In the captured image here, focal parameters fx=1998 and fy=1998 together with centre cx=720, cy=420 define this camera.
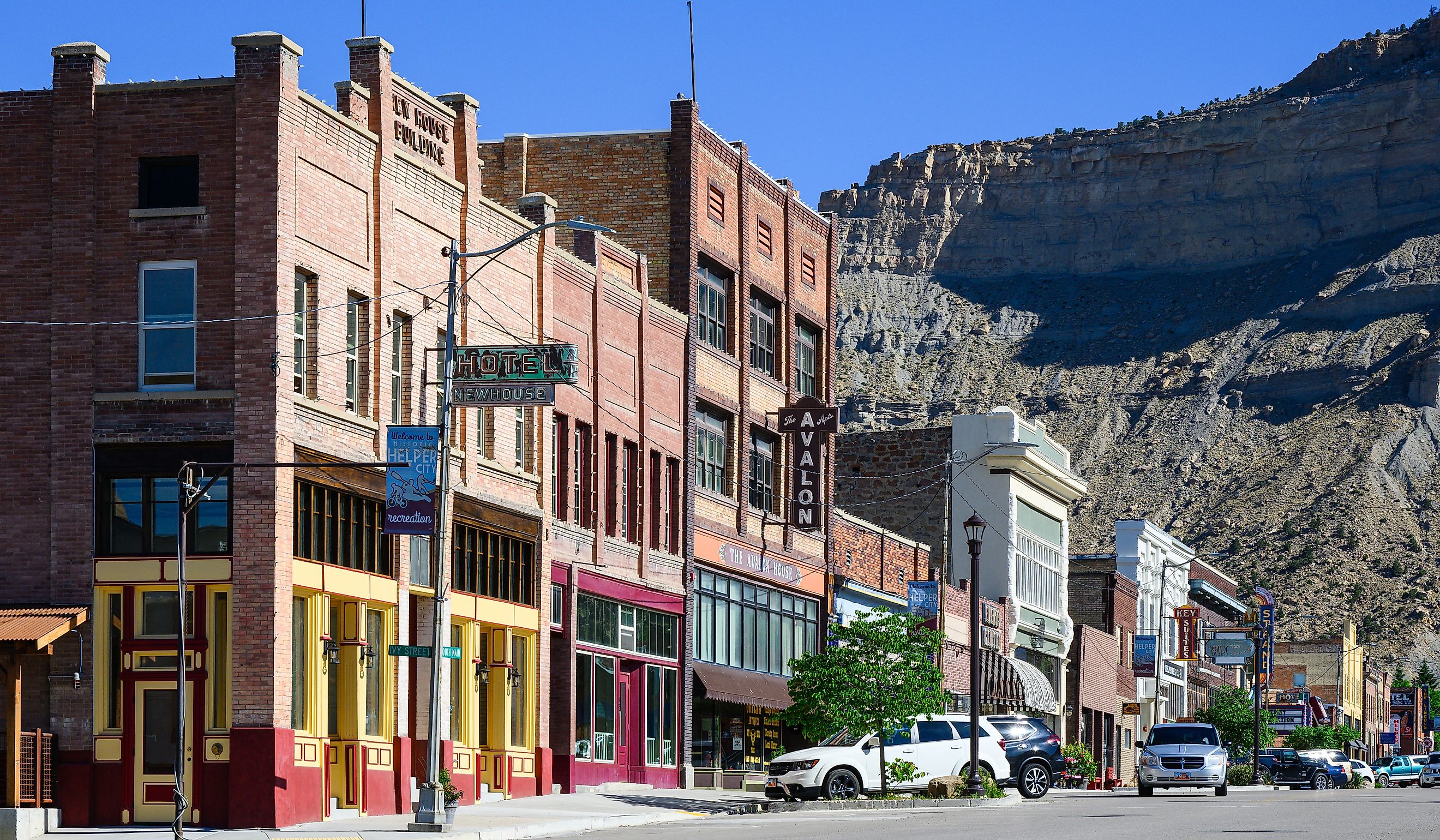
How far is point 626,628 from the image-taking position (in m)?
44.3

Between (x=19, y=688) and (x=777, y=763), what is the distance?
1642 centimetres

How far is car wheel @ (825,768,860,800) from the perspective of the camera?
39.8 m

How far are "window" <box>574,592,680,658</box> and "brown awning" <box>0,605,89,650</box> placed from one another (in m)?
13.6

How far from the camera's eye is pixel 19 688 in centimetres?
2812

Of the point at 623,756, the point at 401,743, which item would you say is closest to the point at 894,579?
the point at 623,756

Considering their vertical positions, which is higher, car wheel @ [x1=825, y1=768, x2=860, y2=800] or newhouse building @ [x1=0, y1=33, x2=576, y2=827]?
newhouse building @ [x1=0, y1=33, x2=576, y2=827]

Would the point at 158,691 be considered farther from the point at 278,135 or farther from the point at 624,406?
the point at 624,406

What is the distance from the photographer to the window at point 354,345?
107 feet

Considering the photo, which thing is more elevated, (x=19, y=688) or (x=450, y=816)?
(x=19, y=688)

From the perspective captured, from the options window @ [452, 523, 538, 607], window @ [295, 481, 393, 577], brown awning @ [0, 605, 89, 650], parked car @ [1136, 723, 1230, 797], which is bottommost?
parked car @ [1136, 723, 1230, 797]

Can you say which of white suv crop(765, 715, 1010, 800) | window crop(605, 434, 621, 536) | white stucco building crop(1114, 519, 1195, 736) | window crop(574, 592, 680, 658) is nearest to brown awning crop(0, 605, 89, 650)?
window crop(574, 592, 680, 658)

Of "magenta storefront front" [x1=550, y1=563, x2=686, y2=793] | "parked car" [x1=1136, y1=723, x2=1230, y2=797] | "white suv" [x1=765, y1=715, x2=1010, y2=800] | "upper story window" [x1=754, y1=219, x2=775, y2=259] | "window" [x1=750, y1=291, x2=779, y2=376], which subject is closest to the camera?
"white suv" [x1=765, y1=715, x2=1010, y2=800]

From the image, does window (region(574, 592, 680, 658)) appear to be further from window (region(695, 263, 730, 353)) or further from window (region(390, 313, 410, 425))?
window (region(390, 313, 410, 425))

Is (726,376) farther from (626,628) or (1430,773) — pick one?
(1430,773)
